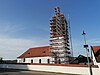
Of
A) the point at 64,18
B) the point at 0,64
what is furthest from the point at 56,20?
the point at 0,64

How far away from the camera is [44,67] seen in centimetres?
3766

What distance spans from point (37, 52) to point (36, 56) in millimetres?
2493

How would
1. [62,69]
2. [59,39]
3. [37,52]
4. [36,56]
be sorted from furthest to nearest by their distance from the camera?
[37,52]
[36,56]
[59,39]
[62,69]

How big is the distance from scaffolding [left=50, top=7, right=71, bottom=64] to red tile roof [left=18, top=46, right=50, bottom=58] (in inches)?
195

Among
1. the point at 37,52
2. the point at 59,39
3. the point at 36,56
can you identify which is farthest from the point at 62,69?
the point at 37,52

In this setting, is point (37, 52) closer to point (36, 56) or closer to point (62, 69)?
point (36, 56)

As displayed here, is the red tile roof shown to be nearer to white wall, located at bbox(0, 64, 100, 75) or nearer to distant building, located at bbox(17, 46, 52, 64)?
distant building, located at bbox(17, 46, 52, 64)

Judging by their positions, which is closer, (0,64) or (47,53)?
(0,64)

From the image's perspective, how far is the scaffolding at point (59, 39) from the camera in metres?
57.7

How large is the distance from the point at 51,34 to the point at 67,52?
1037cm

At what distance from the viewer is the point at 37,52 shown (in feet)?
221

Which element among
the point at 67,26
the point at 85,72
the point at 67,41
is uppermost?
the point at 67,26

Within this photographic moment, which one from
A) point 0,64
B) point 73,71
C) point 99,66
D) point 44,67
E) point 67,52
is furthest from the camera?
point 67,52

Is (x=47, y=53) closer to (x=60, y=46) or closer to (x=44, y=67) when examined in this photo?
(x=60, y=46)
